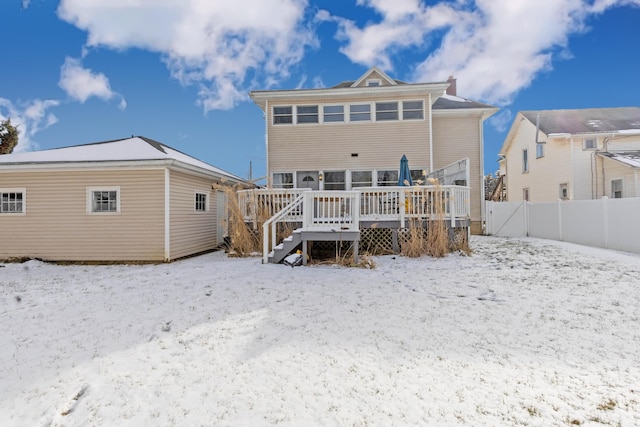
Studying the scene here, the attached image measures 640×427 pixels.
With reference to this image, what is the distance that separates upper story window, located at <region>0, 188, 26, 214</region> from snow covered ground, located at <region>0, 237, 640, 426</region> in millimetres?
4054

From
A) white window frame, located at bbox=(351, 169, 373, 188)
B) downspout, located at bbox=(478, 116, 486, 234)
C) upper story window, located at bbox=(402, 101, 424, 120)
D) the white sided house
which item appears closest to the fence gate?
downspout, located at bbox=(478, 116, 486, 234)

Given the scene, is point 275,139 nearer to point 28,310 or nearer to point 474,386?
point 28,310

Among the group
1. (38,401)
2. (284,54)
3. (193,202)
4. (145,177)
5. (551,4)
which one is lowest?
(38,401)

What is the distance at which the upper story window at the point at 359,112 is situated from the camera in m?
12.1

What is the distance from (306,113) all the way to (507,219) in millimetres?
9259

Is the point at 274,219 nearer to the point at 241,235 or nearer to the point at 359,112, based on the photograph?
the point at 241,235

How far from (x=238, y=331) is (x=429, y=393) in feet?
6.87

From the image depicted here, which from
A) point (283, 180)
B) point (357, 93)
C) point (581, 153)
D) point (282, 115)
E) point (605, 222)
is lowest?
point (605, 222)

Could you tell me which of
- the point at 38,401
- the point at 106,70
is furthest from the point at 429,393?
the point at 106,70

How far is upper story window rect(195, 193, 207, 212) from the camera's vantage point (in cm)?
1005

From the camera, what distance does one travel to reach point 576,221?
400 inches

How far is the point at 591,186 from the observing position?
1341cm

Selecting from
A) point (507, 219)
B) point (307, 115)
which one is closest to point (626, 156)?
point (507, 219)

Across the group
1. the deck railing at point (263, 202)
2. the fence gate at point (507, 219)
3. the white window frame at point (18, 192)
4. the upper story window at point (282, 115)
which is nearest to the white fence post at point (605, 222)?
the fence gate at point (507, 219)
